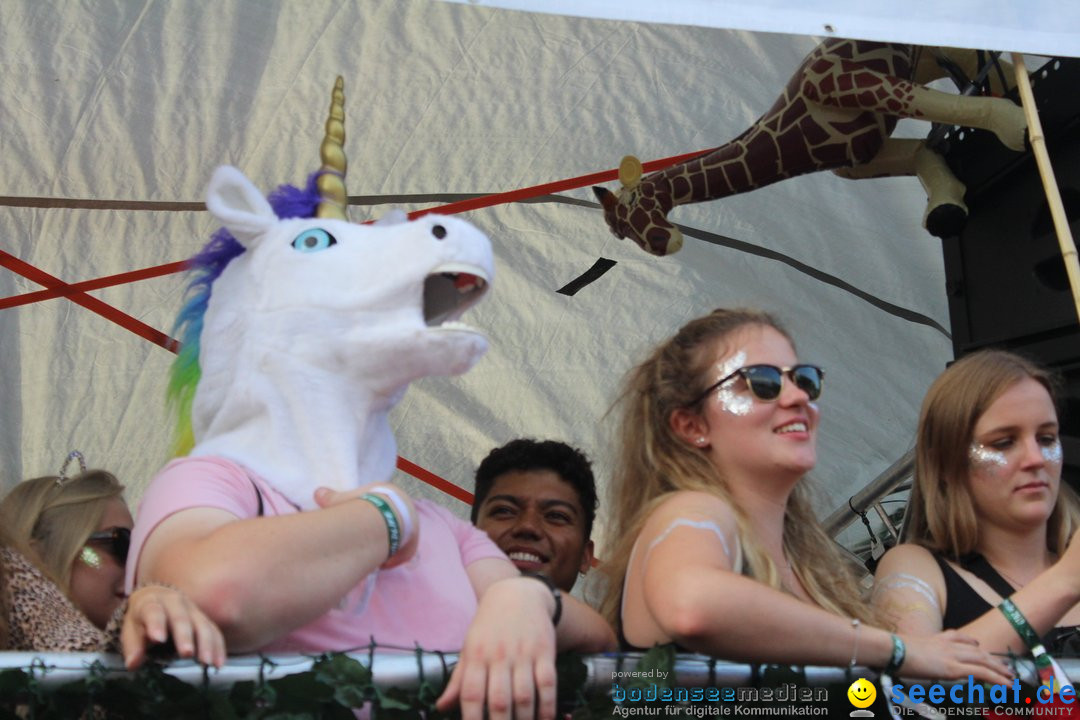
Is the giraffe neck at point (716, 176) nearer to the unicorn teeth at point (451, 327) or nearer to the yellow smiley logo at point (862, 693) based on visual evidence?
the unicorn teeth at point (451, 327)

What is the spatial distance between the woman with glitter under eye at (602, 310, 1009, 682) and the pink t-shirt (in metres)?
0.21

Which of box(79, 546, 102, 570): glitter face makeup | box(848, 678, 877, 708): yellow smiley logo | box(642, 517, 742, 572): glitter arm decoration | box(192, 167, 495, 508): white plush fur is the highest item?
box(192, 167, 495, 508): white plush fur

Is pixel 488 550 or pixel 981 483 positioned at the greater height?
pixel 981 483

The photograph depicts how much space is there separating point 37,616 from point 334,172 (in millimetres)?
629

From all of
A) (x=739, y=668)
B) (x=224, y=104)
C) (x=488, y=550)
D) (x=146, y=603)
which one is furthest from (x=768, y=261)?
(x=146, y=603)

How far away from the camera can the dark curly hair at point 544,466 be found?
2.36 metres

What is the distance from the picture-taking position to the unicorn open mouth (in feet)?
5.12

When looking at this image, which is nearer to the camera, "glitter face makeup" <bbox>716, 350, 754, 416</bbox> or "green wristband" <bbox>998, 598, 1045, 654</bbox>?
"green wristband" <bbox>998, 598, 1045, 654</bbox>

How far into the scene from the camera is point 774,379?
1.73m

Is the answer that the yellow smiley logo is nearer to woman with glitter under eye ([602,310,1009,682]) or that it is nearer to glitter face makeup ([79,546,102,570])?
woman with glitter under eye ([602,310,1009,682])

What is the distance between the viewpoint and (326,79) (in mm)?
2895

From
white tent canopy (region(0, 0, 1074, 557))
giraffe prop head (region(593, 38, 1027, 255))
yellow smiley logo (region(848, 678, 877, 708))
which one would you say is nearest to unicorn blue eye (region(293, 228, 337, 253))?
yellow smiley logo (region(848, 678, 877, 708))

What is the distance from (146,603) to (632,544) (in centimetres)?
68

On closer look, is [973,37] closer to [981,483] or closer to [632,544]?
[981,483]
